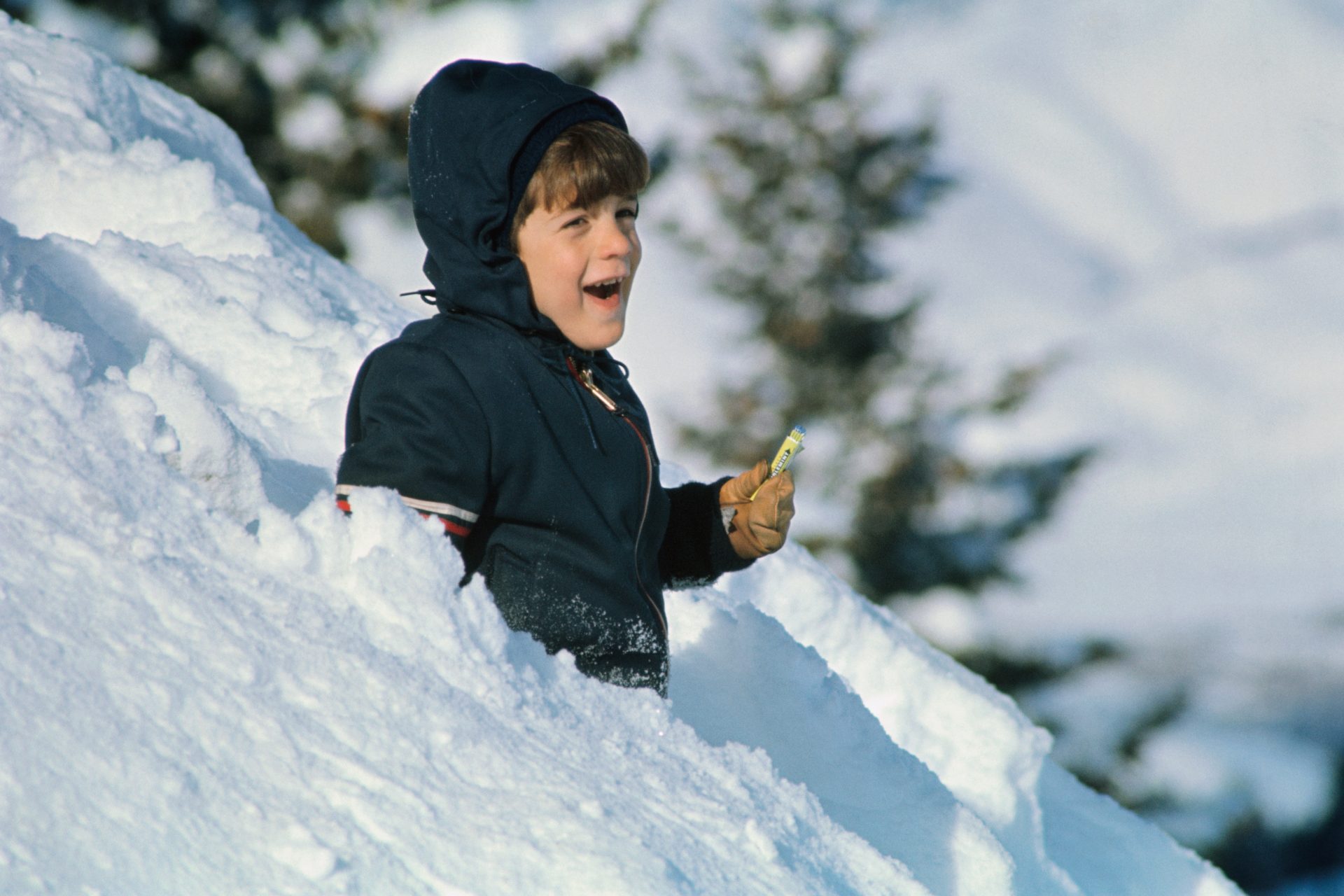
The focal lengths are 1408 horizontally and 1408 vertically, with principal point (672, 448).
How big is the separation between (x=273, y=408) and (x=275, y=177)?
331 inches

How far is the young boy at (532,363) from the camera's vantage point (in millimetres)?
1906

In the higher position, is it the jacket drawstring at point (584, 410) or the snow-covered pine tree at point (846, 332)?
the snow-covered pine tree at point (846, 332)

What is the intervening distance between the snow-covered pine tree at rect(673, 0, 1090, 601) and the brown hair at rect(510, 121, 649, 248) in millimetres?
8304

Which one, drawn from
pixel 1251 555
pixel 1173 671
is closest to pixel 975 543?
pixel 1173 671

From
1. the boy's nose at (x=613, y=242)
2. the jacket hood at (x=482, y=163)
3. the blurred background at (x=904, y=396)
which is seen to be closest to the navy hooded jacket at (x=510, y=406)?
the jacket hood at (x=482, y=163)

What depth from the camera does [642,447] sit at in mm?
2143

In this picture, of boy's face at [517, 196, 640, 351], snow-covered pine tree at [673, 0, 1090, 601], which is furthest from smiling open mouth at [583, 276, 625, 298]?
snow-covered pine tree at [673, 0, 1090, 601]

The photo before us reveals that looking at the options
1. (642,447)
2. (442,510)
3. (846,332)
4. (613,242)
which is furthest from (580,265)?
(846,332)

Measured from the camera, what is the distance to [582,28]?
1230 cm

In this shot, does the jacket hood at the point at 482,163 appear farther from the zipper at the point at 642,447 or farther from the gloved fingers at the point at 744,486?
the gloved fingers at the point at 744,486

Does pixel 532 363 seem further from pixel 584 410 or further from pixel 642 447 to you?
pixel 642 447

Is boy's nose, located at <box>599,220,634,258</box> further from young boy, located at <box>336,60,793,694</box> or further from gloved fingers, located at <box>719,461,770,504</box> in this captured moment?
gloved fingers, located at <box>719,461,770,504</box>

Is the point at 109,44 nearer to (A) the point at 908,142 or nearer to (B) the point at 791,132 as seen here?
(B) the point at 791,132

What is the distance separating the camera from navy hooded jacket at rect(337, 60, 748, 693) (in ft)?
6.20
